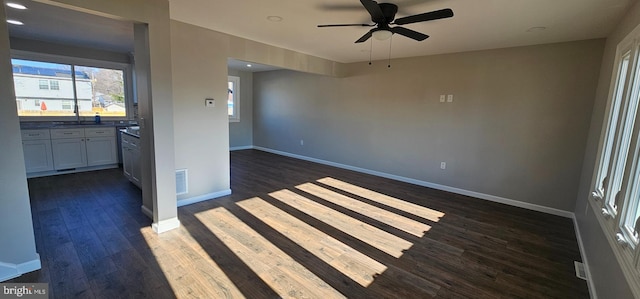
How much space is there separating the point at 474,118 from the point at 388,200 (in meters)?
1.89

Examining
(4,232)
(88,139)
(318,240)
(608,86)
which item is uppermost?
(608,86)

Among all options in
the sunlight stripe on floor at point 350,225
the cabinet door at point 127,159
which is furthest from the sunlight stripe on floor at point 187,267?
the cabinet door at point 127,159

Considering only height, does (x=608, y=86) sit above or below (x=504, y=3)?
below

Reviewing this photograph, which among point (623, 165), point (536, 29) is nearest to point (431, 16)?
point (536, 29)

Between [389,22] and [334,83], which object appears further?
[334,83]

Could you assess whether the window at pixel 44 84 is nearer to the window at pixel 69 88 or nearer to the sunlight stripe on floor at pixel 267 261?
the window at pixel 69 88

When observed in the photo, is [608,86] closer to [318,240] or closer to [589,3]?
[589,3]

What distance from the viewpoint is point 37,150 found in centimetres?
450

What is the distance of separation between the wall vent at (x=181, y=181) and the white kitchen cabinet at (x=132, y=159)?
0.76 m

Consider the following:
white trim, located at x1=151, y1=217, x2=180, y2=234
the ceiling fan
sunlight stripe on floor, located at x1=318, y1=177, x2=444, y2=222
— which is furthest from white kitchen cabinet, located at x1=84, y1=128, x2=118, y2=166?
the ceiling fan

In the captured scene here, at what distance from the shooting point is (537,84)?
367 centimetres

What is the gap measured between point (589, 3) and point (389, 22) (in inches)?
62.5

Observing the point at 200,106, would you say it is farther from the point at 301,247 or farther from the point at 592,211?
the point at 592,211

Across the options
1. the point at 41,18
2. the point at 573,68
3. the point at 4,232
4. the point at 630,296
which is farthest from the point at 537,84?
the point at 41,18
